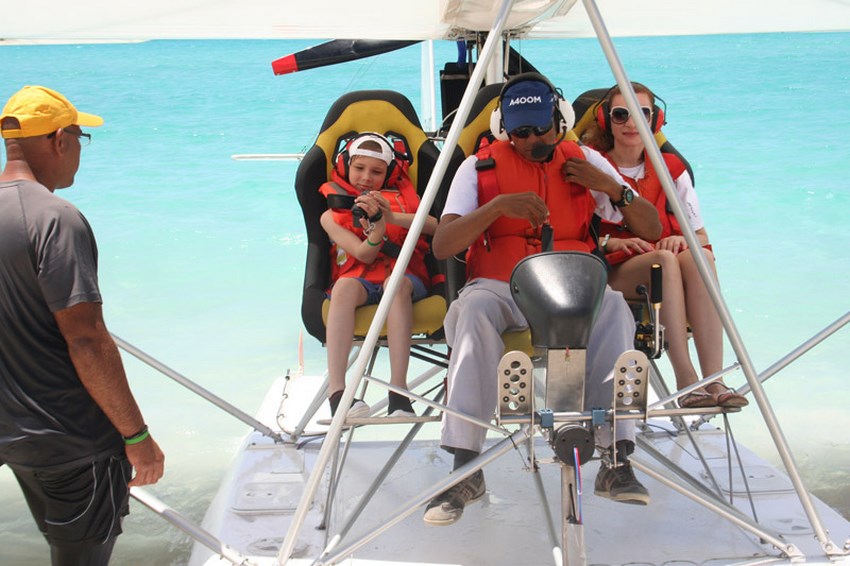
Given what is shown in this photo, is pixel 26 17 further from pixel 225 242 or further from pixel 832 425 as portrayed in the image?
pixel 225 242

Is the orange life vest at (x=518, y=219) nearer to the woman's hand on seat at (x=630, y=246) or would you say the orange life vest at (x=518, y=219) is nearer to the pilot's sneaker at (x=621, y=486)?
the woman's hand on seat at (x=630, y=246)

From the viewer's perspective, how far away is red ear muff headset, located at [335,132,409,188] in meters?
3.68

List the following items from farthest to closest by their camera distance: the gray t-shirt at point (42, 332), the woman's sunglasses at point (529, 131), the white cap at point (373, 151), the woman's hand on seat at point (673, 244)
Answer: the white cap at point (373, 151)
the woman's hand on seat at point (673, 244)
the woman's sunglasses at point (529, 131)
the gray t-shirt at point (42, 332)

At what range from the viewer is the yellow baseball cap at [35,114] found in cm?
239

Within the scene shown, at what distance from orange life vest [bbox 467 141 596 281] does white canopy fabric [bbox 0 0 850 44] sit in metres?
0.51

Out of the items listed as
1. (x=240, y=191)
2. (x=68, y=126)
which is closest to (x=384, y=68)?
(x=240, y=191)

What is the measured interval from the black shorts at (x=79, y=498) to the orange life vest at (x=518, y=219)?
4.40 ft

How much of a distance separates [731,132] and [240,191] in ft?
32.4

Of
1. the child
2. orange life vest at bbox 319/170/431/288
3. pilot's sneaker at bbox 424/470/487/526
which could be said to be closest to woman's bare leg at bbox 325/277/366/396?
the child

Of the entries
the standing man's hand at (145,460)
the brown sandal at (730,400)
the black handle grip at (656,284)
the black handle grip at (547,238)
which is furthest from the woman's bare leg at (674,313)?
the standing man's hand at (145,460)

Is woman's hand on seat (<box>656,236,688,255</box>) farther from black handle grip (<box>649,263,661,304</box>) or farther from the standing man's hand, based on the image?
the standing man's hand

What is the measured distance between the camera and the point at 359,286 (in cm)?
350

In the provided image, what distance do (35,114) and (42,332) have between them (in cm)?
51

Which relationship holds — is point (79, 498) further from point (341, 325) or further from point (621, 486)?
point (621, 486)
